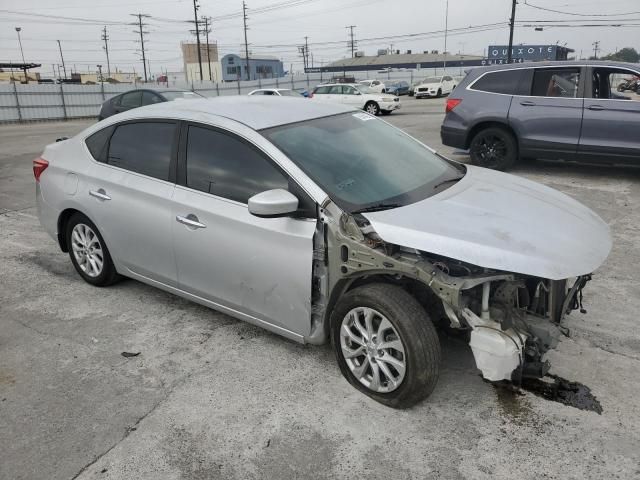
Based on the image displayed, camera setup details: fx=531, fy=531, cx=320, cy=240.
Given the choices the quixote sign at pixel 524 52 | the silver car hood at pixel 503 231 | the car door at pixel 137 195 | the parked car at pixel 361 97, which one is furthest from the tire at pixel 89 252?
the quixote sign at pixel 524 52

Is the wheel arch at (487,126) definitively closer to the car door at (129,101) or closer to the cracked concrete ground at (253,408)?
the cracked concrete ground at (253,408)

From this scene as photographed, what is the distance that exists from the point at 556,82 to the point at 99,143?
6.61m

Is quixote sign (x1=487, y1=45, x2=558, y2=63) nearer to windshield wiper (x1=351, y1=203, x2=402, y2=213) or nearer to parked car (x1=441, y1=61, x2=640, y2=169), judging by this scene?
parked car (x1=441, y1=61, x2=640, y2=169)

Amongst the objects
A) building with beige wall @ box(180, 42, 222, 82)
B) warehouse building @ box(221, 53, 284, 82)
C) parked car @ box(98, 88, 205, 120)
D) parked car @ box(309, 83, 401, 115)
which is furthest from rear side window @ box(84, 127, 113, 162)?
warehouse building @ box(221, 53, 284, 82)

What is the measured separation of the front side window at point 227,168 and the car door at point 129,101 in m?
12.6

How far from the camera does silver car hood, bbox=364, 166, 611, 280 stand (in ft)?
8.50

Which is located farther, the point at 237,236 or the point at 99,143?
A: the point at 99,143

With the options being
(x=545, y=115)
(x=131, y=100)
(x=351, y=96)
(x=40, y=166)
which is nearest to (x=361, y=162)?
(x=40, y=166)

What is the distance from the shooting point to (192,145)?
369 centimetres

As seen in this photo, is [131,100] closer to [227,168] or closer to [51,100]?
[227,168]

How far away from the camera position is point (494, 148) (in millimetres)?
8570

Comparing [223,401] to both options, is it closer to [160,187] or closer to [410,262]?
[410,262]

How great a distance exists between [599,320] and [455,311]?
180 cm

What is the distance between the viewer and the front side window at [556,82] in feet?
25.6
